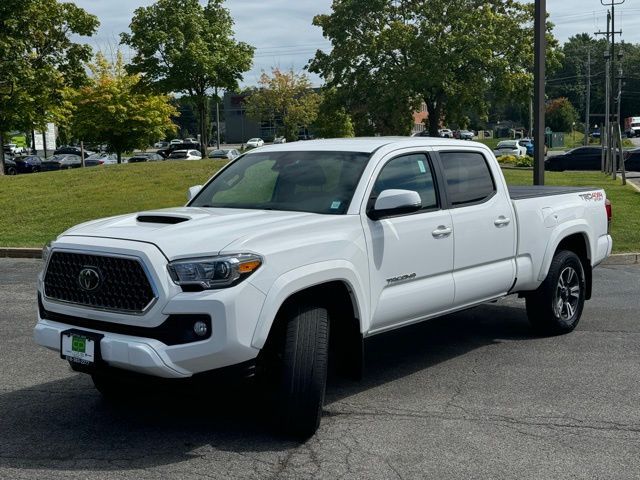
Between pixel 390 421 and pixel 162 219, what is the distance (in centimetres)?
200

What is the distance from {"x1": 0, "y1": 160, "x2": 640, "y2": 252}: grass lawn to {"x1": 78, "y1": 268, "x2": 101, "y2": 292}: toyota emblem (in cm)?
1056

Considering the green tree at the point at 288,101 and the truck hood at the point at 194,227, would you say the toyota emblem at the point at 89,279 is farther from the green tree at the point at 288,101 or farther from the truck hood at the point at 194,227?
the green tree at the point at 288,101

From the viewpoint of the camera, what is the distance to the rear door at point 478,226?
6.49 metres

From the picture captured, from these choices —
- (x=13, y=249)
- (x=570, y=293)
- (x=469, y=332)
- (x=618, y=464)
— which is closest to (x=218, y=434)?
(x=618, y=464)

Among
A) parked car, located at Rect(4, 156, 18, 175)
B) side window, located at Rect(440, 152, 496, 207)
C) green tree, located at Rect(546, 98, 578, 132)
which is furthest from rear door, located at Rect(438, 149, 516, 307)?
green tree, located at Rect(546, 98, 578, 132)

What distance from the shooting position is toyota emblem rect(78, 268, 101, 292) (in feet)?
16.1

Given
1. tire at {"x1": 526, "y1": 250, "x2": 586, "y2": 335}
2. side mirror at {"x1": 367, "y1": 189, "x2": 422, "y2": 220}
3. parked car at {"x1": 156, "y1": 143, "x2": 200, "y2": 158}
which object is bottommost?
tire at {"x1": 526, "y1": 250, "x2": 586, "y2": 335}

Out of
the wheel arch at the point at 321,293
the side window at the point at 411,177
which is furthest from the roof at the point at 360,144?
the wheel arch at the point at 321,293

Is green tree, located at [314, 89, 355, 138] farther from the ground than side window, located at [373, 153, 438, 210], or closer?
farther from the ground

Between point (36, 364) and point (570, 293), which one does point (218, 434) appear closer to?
point (36, 364)

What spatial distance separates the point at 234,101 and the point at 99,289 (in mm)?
124184

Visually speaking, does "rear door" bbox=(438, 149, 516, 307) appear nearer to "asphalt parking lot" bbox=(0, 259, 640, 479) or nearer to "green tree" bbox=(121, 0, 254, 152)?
"asphalt parking lot" bbox=(0, 259, 640, 479)

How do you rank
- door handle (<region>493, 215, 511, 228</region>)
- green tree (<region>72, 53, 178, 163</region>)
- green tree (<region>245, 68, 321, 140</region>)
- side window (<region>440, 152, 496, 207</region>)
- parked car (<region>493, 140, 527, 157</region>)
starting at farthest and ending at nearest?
1. green tree (<region>245, 68, 321, 140</region>)
2. parked car (<region>493, 140, 527, 157</region>)
3. green tree (<region>72, 53, 178, 163</region>)
4. door handle (<region>493, 215, 511, 228</region>)
5. side window (<region>440, 152, 496, 207</region>)

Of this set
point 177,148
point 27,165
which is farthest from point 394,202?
point 177,148
